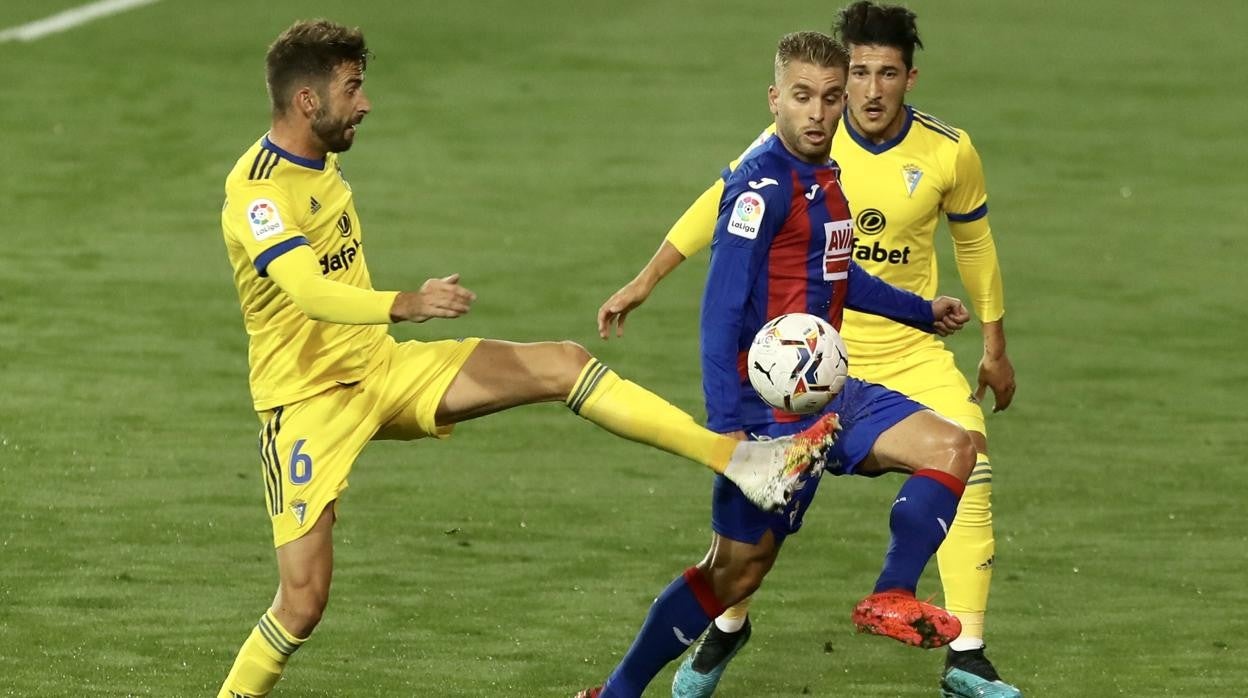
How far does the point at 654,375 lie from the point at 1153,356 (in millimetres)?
2769

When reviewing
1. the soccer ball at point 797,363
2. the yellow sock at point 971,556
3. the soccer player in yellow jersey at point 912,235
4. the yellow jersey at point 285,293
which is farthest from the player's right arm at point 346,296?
the yellow sock at point 971,556

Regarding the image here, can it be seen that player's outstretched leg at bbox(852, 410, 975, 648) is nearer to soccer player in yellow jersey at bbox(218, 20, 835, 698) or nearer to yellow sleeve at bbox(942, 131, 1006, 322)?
soccer player in yellow jersey at bbox(218, 20, 835, 698)

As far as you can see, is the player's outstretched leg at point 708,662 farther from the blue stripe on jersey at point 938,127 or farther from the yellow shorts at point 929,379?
the blue stripe on jersey at point 938,127

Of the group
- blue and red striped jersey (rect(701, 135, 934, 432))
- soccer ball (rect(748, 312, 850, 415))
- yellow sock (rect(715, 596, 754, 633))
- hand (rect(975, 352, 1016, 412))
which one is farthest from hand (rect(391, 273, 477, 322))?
hand (rect(975, 352, 1016, 412))

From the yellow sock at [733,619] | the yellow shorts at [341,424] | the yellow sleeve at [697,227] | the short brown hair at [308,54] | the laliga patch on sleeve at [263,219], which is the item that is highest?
the short brown hair at [308,54]

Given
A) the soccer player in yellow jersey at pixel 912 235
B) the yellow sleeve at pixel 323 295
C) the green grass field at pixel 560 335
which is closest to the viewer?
the yellow sleeve at pixel 323 295

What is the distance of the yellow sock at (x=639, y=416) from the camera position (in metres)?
6.67

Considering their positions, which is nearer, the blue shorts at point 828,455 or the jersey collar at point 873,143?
the blue shorts at point 828,455

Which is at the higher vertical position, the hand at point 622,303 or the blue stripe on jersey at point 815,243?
the blue stripe on jersey at point 815,243

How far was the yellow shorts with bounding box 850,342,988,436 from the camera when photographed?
303 inches

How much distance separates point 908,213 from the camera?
7898 mm

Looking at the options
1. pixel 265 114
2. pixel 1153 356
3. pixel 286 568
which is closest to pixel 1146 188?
pixel 1153 356

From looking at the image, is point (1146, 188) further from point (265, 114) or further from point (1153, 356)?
point (265, 114)

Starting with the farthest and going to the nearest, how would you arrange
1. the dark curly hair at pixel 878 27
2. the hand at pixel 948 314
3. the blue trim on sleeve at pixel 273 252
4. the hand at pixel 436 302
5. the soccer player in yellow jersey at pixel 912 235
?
the dark curly hair at pixel 878 27
the soccer player in yellow jersey at pixel 912 235
the hand at pixel 948 314
the blue trim on sleeve at pixel 273 252
the hand at pixel 436 302
